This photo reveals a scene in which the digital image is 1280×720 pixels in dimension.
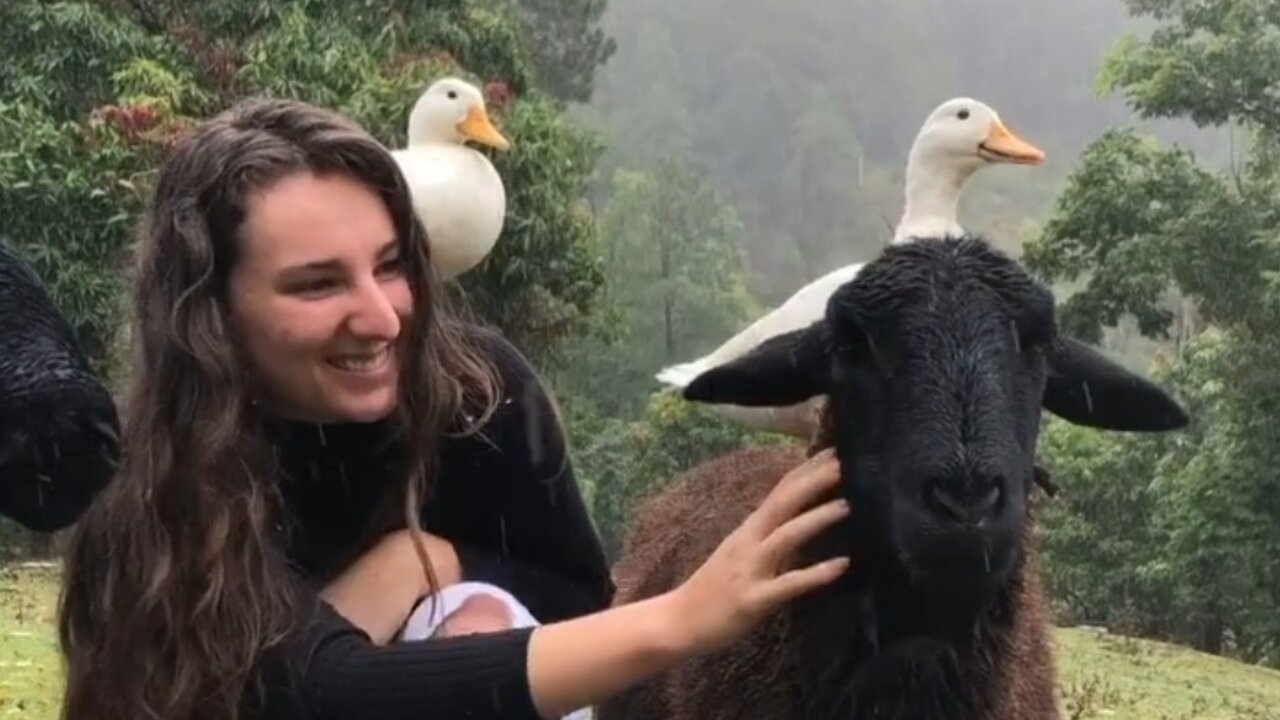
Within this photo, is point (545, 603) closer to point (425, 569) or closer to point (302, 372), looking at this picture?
point (425, 569)

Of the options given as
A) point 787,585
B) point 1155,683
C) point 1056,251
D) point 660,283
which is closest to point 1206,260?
point 1056,251

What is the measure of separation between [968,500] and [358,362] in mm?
1041

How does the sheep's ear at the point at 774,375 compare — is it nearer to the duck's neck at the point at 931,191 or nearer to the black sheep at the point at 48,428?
the black sheep at the point at 48,428

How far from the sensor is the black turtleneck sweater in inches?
108

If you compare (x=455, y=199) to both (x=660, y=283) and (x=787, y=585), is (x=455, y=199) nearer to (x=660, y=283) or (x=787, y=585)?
(x=787, y=585)

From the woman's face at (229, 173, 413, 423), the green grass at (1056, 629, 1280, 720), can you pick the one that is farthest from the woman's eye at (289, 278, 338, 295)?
the green grass at (1056, 629, 1280, 720)

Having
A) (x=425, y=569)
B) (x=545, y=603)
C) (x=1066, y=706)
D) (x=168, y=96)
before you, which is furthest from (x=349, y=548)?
(x=168, y=96)

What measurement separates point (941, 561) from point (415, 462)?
976 mm

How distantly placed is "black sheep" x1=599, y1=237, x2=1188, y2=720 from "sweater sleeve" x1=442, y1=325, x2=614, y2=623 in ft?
1.03

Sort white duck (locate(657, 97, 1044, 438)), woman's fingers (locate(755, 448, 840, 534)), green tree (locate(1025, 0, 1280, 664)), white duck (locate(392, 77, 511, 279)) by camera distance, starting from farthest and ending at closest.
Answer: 1. green tree (locate(1025, 0, 1280, 664))
2. white duck (locate(392, 77, 511, 279))
3. white duck (locate(657, 97, 1044, 438))
4. woman's fingers (locate(755, 448, 840, 534))

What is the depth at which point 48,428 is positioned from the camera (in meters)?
2.73

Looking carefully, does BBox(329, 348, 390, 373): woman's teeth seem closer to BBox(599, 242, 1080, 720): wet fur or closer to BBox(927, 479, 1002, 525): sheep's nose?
BBox(599, 242, 1080, 720): wet fur

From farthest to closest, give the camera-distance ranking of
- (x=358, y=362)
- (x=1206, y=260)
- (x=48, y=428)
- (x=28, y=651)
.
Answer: (x=1206, y=260)
(x=28, y=651)
(x=358, y=362)
(x=48, y=428)

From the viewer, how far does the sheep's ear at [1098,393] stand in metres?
3.41
